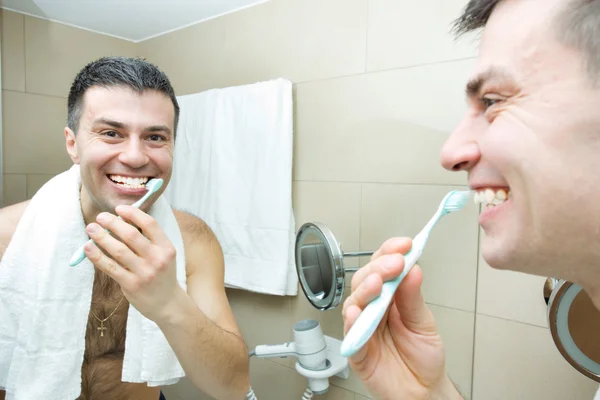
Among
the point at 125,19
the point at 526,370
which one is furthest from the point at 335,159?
the point at 125,19

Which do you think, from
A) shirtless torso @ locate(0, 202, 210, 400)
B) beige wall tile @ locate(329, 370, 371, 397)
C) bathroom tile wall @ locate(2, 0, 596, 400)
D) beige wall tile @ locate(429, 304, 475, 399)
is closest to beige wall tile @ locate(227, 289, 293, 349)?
bathroom tile wall @ locate(2, 0, 596, 400)

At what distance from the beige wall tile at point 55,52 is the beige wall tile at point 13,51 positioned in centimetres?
2

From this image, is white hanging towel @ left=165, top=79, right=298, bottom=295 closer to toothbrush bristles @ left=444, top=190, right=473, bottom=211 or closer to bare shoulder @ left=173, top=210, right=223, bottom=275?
bare shoulder @ left=173, top=210, right=223, bottom=275

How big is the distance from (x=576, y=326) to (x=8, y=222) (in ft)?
5.10

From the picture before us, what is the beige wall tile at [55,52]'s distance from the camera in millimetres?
1752

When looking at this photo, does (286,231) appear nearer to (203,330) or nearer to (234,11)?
(203,330)

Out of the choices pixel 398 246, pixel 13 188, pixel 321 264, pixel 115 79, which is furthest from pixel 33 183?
pixel 398 246

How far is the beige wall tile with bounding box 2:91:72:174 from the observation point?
1.70 meters

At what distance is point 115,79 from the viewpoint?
1.09 m

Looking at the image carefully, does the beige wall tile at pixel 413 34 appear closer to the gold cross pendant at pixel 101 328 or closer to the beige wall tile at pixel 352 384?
the beige wall tile at pixel 352 384

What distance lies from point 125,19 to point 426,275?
1726 millimetres

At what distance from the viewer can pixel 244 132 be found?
152 centimetres

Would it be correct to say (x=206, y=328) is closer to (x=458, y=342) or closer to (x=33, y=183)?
(x=458, y=342)

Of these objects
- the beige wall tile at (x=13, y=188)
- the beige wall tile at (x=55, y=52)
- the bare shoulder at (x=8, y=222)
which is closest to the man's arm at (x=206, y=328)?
the bare shoulder at (x=8, y=222)
